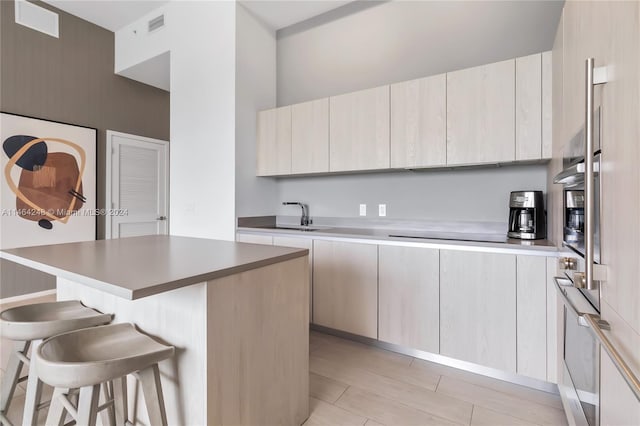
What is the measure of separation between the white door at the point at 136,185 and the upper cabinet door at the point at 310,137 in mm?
2820

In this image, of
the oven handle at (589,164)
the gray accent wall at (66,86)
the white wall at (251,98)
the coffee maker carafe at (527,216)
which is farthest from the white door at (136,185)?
the oven handle at (589,164)

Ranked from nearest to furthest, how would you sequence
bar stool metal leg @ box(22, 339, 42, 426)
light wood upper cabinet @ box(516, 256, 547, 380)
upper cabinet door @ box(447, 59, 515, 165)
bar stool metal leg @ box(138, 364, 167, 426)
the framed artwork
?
bar stool metal leg @ box(138, 364, 167, 426)
bar stool metal leg @ box(22, 339, 42, 426)
light wood upper cabinet @ box(516, 256, 547, 380)
upper cabinet door @ box(447, 59, 515, 165)
the framed artwork

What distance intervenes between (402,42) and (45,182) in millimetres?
4233

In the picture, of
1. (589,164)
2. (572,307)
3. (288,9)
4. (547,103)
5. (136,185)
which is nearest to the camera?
(589,164)

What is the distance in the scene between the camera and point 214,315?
1156 mm

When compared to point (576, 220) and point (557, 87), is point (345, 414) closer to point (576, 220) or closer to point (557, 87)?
point (576, 220)

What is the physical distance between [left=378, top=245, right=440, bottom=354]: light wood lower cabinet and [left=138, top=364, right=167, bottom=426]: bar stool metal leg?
163 cm

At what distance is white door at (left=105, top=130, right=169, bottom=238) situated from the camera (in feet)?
14.2

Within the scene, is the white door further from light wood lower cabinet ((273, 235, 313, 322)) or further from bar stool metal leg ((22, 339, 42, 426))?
bar stool metal leg ((22, 339, 42, 426))

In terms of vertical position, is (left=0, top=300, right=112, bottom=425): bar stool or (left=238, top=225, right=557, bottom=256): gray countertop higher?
(left=238, top=225, right=557, bottom=256): gray countertop

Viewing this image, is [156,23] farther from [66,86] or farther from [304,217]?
[304,217]

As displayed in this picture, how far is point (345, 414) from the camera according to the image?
1.70 meters

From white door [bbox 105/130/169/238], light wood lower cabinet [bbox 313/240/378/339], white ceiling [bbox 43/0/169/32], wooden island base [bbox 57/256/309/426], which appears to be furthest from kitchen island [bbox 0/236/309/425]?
white ceiling [bbox 43/0/169/32]

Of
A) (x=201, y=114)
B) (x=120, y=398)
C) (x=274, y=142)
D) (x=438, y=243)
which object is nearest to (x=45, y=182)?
(x=201, y=114)
